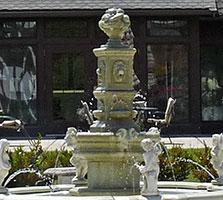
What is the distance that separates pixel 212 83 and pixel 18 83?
650 centimetres

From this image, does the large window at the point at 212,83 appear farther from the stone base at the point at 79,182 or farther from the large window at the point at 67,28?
the stone base at the point at 79,182

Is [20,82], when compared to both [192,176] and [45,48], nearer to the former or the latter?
[45,48]

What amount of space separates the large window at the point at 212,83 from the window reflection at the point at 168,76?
1.34 metres

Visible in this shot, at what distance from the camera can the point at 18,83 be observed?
112 feet

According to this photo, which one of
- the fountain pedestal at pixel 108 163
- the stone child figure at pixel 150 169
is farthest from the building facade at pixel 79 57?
the stone child figure at pixel 150 169

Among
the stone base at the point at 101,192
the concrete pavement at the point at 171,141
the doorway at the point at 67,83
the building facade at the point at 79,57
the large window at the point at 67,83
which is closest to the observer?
the stone base at the point at 101,192

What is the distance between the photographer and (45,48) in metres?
33.2

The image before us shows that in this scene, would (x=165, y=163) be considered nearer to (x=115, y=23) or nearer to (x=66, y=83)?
(x=115, y=23)

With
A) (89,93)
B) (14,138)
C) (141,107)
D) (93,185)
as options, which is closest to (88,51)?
(89,93)

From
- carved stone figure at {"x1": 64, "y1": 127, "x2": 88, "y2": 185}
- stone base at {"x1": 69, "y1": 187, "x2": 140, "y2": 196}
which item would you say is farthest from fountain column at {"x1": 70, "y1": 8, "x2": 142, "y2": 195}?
carved stone figure at {"x1": 64, "y1": 127, "x2": 88, "y2": 185}

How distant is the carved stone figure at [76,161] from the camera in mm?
14781

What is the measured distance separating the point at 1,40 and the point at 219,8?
22.5 ft

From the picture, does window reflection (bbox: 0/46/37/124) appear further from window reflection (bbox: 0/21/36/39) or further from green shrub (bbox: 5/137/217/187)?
green shrub (bbox: 5/137/217/187)

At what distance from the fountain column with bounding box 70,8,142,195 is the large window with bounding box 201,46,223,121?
2041 cm
